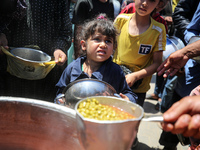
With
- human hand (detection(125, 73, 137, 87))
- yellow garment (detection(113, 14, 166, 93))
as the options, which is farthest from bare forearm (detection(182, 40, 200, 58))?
human hand (detection(125, 73, 137, 87))

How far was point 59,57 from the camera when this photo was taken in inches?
65.5

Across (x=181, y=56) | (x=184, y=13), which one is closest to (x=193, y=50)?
(x=181, y=56)

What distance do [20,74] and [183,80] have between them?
156 centimetres

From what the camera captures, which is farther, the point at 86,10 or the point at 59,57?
the point at 86,10

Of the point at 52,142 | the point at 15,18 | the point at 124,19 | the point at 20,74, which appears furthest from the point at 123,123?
the point at 124,19

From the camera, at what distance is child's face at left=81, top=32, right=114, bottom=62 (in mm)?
1477

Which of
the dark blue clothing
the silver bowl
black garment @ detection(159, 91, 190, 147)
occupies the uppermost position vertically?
the silver bowl

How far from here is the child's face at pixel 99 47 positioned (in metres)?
1.48

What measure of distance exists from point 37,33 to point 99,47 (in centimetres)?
62

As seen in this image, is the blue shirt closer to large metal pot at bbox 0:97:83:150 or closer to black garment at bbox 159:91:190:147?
black garment at bbox 159:91:190:147

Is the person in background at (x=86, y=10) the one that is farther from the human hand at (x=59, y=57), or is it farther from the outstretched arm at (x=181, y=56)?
the outstretched arm at (x=181, y=56)

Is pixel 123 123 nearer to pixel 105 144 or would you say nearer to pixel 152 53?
pixel 105 144

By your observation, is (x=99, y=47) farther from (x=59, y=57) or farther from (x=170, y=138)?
(x=170, y=138)

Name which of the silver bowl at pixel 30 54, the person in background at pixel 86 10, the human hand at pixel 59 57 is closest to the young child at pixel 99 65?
the human hand at pixel 59 57
